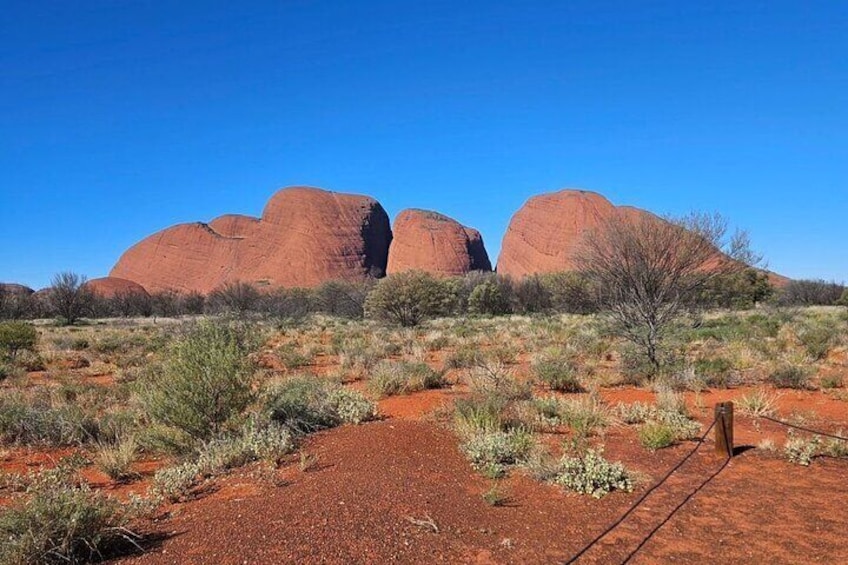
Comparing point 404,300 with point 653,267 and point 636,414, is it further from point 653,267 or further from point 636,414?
point 636,414

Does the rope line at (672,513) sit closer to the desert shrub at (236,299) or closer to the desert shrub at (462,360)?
the desert shrub at (462,360)

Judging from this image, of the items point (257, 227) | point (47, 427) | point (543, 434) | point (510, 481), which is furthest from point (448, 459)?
point (257, 227)

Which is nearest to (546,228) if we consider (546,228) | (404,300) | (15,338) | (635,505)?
(546,228)

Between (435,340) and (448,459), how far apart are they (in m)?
13.7

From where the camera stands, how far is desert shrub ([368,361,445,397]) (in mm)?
10781

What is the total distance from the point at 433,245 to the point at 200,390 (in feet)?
274

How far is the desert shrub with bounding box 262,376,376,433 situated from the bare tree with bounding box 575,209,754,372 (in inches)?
274

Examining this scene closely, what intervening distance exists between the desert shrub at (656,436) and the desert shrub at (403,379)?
194 inches

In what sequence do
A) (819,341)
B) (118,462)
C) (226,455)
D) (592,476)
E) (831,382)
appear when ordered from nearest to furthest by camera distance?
(592,476) < (226,455) < (118,462) < (831,382) < (819,341)

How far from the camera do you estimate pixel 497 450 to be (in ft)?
20.1

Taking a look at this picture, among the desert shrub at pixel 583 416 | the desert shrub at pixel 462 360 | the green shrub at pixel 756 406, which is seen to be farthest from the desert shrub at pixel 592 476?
the desert shrub at pixel 462 360

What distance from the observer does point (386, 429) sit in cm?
725

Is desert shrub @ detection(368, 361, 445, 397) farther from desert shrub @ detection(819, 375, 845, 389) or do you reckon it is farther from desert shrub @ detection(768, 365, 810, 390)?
desert shrub @ detection(819, 375, 845, 389)

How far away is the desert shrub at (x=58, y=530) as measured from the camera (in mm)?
3605
